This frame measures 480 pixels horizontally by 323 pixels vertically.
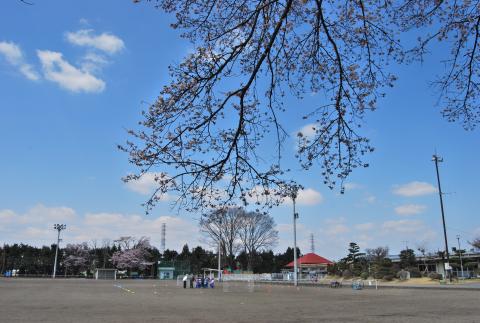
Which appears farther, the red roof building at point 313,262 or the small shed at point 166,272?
the small shed at point 166,272

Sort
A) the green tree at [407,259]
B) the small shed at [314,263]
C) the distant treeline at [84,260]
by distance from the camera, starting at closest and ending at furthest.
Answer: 1. the green tree at [407,259]
2. the small shed at [314,263]
3. the distant treeline at [84,260]

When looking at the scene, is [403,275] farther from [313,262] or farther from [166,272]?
[166,272]

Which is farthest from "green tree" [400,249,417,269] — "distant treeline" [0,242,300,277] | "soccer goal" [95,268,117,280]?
"soccer goal" [95,268,117,280]

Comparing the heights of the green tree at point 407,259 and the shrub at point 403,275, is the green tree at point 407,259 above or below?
above

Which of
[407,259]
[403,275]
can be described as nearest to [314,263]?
[407,259]

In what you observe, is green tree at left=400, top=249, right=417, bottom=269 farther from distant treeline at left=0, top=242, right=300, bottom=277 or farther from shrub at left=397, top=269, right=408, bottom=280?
distant treeline at left=0, top=242, right=300, bottom=277

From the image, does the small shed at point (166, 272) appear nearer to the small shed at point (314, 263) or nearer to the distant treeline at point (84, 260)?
the distant treeline at point (84, 260)

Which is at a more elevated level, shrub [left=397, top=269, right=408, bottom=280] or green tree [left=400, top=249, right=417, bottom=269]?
green tree [left=400, top=249, right=417, bottom=269]

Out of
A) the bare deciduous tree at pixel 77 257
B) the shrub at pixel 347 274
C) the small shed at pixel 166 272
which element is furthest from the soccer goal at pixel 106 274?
the shrub at pixel 347 274

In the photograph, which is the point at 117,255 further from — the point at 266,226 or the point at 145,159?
the point at 145,159

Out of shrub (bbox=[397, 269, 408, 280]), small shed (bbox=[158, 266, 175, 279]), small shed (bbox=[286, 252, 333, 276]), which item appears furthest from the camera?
small shed (bbox=[158, 266, 175, 279])

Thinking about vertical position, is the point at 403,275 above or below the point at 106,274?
above

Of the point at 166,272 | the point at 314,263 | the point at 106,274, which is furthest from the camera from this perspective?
the point at 166,272

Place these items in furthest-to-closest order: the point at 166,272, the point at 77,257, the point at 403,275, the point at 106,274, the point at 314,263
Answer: the point at 77,257, the point at 166,272, the point at 106,274, the point at 314,263, the point at 403,275
